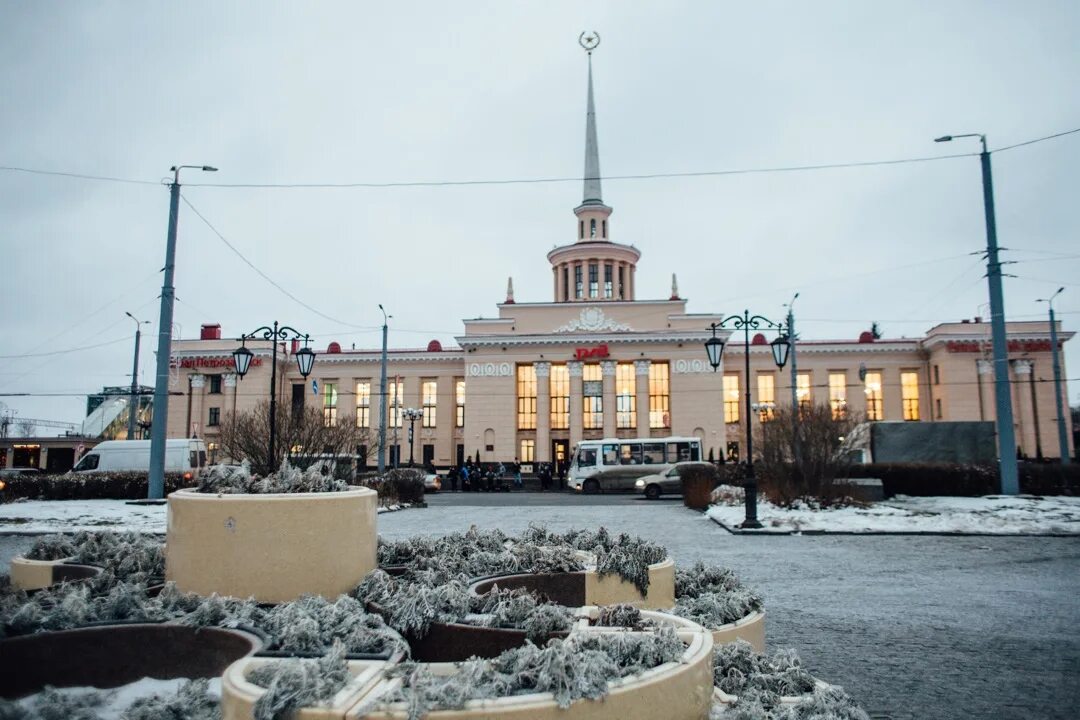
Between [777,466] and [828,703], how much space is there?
1739 cm

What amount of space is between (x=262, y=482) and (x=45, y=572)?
2.41 m

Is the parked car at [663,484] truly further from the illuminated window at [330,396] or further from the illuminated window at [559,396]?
the illuminated window at [330,396]

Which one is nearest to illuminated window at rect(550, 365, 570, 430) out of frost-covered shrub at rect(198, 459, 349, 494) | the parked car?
the parked car

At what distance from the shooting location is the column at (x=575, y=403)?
51.7 m

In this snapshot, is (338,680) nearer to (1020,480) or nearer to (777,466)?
(777,466)

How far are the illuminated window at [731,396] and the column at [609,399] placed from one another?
9.38 meters

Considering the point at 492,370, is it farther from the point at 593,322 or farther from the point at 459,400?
the point at 593,322

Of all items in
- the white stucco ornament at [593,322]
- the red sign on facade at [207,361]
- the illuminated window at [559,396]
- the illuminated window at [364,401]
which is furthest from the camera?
the illuminated window at [364,401]

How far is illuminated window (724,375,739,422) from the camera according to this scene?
181ft

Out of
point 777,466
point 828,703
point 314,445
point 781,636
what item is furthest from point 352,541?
point 314,445

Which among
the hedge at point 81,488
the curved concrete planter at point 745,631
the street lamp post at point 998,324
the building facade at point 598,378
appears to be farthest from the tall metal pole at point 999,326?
the building facade at point 598,378

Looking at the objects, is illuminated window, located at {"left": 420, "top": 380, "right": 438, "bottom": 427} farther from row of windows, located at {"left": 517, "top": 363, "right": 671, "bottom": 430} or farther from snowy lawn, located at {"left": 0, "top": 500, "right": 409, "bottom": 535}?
snowy lawn, located at {"left": 0, "top": 500, "right": 409, "bottom": 535}

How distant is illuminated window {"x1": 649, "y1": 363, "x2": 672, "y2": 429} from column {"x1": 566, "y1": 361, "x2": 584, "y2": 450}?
5032 mm

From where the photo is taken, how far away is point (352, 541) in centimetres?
524
